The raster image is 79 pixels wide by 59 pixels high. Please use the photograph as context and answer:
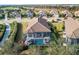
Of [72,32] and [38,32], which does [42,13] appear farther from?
[72,32]

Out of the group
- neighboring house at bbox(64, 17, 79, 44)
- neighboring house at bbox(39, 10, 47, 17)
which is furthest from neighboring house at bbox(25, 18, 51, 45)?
neighboring house at bbox(64, 17, 79, 44)

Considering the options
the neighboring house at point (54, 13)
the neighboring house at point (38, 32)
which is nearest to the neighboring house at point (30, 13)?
the neighboring house at point (38, 32)

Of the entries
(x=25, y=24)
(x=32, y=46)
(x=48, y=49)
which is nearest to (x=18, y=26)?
(x=25, y=24)

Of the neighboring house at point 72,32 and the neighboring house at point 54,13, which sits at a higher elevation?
the neighboring house at point 54,13

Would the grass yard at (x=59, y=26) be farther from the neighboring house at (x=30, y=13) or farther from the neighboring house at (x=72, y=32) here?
the neighboring house at (x=30, y=13)
